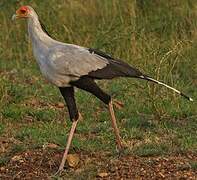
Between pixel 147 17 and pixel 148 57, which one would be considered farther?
pixel 147 17

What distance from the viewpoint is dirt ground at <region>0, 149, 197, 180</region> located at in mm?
5004

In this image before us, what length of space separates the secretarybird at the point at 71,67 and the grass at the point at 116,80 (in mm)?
540

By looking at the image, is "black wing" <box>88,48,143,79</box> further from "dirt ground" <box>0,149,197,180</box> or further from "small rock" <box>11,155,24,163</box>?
"small rock" <box>11,155,24,163</box>

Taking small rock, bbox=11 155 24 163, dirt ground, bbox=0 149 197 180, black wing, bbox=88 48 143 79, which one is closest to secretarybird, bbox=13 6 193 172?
black wing, bbox=88 48 143 79

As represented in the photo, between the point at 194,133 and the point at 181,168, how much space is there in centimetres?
129

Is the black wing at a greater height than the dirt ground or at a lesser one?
greater

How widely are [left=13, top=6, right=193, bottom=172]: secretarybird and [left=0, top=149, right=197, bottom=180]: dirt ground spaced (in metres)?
0.20

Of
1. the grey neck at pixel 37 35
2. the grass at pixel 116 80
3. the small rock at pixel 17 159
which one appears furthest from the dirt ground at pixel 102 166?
the grey neck at pixel 37 35

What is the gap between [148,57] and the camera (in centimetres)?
715

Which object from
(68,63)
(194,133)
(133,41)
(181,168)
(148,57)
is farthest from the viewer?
(133,41)

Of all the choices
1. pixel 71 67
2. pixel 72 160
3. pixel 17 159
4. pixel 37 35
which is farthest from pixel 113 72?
pixel 17 159

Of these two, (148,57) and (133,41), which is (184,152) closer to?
(148,57)

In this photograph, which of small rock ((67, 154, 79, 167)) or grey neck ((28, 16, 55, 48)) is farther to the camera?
grey neck ((28, 16, 55, 48))

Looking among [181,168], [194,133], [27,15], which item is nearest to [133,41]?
[194,133]
